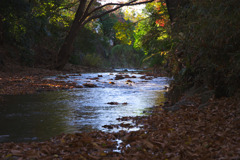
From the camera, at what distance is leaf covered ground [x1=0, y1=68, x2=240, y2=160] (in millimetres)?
3320

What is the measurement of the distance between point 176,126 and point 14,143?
238 centimetres

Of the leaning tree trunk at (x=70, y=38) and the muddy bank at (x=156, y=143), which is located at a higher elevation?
the leaning tree trunk at (x=70, y=38)

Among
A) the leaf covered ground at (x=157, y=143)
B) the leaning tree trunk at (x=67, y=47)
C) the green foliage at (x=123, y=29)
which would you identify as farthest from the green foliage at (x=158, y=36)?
the leaning tree trunk at (x=67, y=47)

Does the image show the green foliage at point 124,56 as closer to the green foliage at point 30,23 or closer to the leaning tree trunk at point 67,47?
the green foliage at point 30,23

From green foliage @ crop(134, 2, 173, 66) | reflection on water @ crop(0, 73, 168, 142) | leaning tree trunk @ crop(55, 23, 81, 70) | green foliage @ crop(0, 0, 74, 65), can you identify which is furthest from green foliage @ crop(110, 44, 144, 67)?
reflection on water @ crop(0, 73, 168, 142)

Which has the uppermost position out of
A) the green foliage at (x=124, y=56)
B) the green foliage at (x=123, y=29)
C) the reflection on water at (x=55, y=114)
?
the green foliage at (x=123, y=29)

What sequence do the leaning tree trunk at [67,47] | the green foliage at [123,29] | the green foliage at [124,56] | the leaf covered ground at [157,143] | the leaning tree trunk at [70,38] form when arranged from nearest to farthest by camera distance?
1. the leaf covered ground at [157,143]
2. the green foliage at [123,29]
3. the leaning tree trunk at [70,38]
4. the leaning tree trunk at [67,47]
5. the green foliage at [124,56]

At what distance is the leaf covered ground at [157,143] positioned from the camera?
3.32 metres

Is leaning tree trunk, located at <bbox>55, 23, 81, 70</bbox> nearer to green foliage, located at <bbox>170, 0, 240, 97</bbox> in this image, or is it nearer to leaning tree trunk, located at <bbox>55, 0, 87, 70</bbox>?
leaning tree trunk, located at <bbox>55, 0, 87, 70</bbox>

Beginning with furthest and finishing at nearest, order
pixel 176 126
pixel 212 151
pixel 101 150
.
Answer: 1. pixel 176 126
2. pixel 101 150
3. pixel 212 151

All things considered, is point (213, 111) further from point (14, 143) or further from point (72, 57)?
point (72, 57)

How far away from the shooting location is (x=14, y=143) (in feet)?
13.2

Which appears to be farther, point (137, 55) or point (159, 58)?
point (137, 55)

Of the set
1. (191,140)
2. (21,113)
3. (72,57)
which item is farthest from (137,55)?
(191,140)
